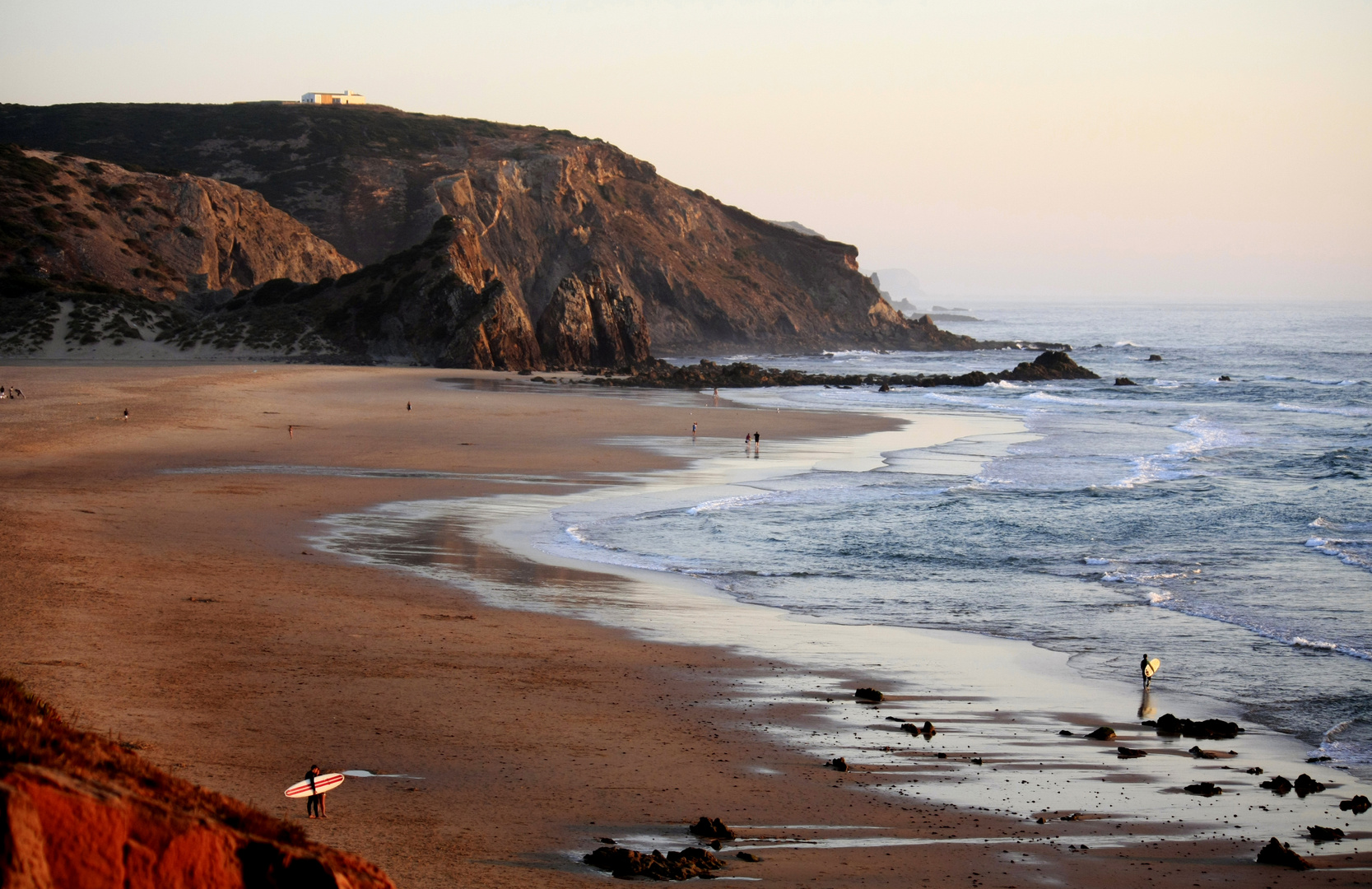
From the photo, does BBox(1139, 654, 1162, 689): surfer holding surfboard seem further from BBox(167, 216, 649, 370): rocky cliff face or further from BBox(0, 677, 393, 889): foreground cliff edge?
BBox(167, 216, 649, 370): rocky cliff face

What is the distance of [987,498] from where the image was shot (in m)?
23.3

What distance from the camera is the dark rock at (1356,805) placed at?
788cm

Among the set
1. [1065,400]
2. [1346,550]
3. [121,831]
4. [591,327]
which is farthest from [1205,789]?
[591,327]

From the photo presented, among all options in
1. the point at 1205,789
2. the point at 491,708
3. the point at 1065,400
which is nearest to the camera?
the point at 1205,789

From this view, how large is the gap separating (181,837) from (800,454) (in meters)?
27.8

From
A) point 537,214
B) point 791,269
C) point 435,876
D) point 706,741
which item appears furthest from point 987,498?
point 791,269

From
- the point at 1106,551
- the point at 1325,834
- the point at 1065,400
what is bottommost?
the point at 1325,834

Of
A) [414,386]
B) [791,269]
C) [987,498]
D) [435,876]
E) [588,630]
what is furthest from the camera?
[791,269]

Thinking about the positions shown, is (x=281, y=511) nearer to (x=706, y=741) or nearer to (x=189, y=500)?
(x=189, y=500)

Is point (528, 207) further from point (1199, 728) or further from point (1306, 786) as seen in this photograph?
point (1306, 786)

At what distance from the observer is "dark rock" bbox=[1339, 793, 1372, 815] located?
7879 mm

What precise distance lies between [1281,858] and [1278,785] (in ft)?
5.53

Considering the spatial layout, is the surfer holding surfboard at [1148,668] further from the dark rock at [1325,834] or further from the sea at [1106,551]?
the dark rock at [1325,834]

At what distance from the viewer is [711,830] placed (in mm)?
6969
